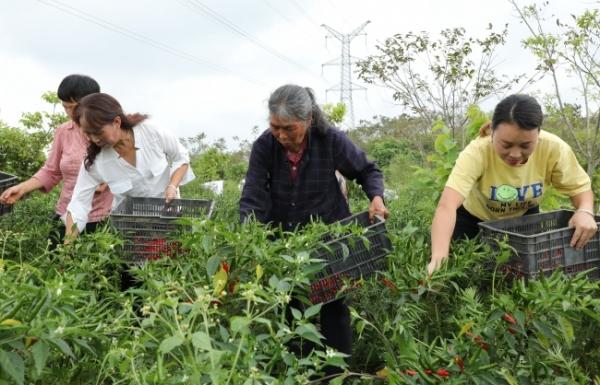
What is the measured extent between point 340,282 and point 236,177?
1068 cm

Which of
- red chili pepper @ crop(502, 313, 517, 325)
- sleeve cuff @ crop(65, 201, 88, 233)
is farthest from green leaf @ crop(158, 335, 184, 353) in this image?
sleeve cuff @ crop(65, 201, 88, 233)

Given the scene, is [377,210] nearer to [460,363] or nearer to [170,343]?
[460,363]

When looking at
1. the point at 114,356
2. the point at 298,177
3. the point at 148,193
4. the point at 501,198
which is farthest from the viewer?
the point at 148,193

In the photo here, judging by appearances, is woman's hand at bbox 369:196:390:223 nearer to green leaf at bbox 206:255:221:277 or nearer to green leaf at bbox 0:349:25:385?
green leaf at bbox 206:255:221:277

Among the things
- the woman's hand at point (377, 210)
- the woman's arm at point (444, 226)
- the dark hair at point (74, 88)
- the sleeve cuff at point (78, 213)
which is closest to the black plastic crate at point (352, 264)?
the woman's arm at point (444, 226)

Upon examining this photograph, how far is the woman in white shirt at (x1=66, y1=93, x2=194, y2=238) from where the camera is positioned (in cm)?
337

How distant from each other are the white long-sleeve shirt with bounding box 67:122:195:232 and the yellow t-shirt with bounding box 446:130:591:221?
1.55 m

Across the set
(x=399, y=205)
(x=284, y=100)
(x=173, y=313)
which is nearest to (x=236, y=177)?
(x=399, y=205)

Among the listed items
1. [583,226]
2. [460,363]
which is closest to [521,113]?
[583,226]

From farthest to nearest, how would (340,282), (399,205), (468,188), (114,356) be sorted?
(399,205)
(468,188)
(340,282)
(114,356)

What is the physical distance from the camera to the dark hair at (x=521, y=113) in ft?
8.30

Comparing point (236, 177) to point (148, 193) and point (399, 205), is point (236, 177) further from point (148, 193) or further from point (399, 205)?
point (148, 193)

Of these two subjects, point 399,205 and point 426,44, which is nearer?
→ point 399,205

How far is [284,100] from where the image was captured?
2834mm
